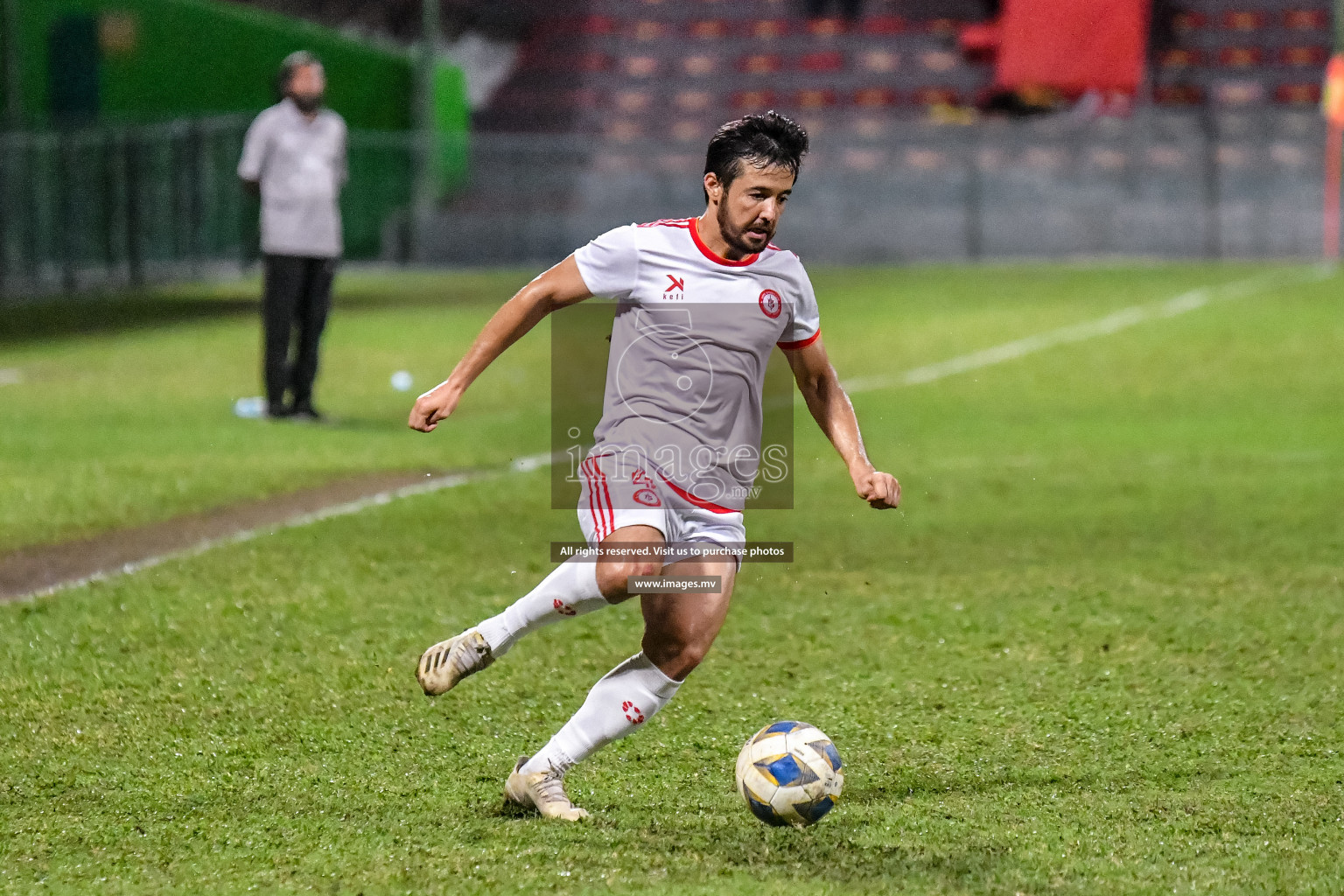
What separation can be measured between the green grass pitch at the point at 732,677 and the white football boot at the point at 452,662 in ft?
1.18

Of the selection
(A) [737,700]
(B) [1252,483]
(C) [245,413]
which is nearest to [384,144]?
(C) [245,413]

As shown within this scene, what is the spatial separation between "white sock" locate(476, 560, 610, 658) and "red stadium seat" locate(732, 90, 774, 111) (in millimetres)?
30519

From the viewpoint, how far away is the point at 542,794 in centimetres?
464

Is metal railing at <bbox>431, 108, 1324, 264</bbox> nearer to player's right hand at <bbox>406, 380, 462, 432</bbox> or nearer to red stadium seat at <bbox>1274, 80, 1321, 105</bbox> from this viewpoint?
red stadium seat at <bbox>1274, 80, 1321, 105</bbox>

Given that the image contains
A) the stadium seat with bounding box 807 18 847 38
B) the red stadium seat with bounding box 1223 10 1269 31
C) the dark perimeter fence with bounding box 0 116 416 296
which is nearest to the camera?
the dark perimeter fence with bounding box 0 116 416 296

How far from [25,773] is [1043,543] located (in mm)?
5380

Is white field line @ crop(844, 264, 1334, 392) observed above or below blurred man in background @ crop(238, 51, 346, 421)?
below

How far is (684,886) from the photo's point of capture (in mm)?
4102

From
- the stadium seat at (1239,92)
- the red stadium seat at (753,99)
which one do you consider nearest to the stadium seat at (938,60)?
the red stadium seat at (753,99)

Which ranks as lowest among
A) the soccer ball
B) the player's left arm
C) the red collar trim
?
the soccer ball

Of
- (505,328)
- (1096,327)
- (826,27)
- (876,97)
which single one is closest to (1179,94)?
(876,97)

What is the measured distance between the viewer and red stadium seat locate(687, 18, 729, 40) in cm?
3566

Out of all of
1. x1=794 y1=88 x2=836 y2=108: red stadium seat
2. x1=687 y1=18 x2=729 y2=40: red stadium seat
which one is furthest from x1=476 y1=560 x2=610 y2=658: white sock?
x1=687 y1=18 x2=729 y2=40: red stadium seat

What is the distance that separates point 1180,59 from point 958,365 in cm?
1847
